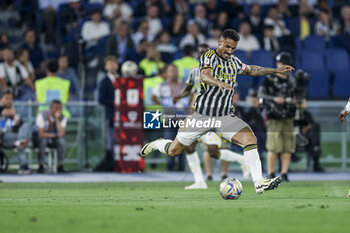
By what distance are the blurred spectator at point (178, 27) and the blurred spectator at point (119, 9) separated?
4.31ft

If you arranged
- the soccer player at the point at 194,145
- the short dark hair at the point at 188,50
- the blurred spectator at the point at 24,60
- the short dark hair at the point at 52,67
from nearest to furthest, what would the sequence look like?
the soccer player at the point at 194,145 < the short dark hair at the point at 52,67 < the short dark hair at the point at 188,50 < the blurred spectator at the point at 24,60

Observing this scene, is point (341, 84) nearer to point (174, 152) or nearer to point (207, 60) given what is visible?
point (174, 152)

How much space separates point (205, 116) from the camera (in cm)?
1160

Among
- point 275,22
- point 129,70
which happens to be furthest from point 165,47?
point 275,22

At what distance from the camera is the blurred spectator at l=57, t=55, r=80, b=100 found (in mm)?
19237

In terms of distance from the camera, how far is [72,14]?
68.9 ft

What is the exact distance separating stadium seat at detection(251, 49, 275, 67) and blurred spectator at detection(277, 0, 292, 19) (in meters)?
3.09

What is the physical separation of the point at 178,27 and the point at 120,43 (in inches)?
67.4

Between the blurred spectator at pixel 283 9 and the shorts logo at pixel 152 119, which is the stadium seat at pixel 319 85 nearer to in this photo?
the blurred spectator at pixel 283 9

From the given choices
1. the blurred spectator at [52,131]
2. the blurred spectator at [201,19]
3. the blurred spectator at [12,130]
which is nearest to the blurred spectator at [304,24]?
the blurred spectator at [201,19]

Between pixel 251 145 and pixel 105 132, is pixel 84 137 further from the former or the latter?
pixel 251 145

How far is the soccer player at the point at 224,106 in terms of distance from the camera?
11.2m

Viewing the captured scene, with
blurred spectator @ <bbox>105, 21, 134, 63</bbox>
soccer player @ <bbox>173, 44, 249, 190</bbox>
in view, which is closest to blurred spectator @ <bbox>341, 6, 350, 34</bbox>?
blurred spectator @ <bbox>105, 21, 134, 63</bbox>

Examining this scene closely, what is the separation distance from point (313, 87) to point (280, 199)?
30.9 feet
